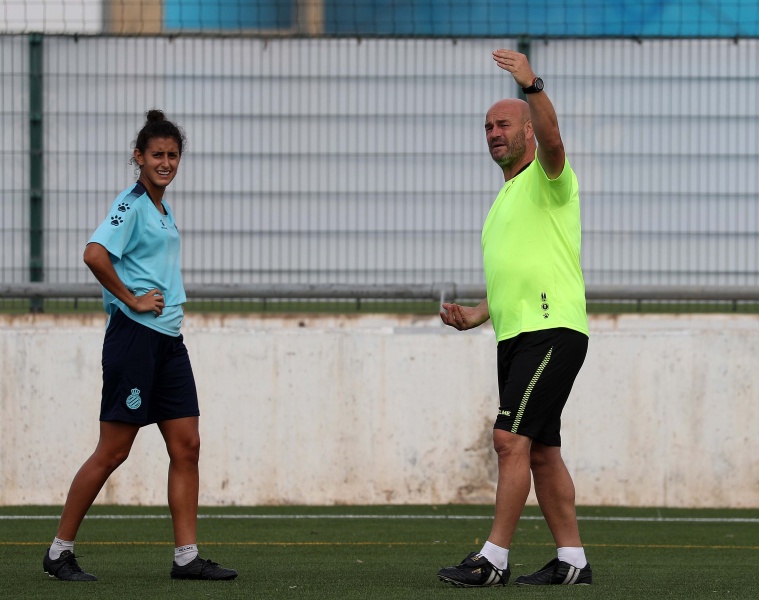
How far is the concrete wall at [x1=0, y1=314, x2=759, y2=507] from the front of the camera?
9.12m

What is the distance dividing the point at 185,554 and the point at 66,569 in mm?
442

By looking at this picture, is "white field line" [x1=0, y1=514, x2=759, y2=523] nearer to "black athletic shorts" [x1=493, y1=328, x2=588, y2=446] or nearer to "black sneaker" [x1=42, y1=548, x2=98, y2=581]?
"black sneaker" [x1=42, y1=548, x2=98, y2=581]

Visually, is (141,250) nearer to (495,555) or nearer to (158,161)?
(158,161)

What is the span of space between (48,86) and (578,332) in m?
5.52

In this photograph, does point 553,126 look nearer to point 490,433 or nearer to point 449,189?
point 490,433

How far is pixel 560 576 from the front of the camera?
227 inches

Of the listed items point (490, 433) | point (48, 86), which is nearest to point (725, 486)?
point (490, 433)

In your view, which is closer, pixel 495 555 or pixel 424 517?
pixel 495 555

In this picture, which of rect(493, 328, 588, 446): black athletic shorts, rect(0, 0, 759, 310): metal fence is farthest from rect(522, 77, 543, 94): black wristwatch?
rect(0, 0, 759, 310): metal fence

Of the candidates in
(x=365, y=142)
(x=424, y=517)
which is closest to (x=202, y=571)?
(x=424, y=517)

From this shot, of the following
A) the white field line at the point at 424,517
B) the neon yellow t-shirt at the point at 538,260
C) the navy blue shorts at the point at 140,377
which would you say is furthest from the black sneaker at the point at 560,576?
the white field line at the point at 424,517

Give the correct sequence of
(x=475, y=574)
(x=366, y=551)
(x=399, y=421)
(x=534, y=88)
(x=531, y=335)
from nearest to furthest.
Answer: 1. (x=534, y=88)
2. (x=475, y=574)
3. (x=531, y=335)
4. (x=366, y=551)
5. (x=399, y=421)

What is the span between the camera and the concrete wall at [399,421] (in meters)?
9.12

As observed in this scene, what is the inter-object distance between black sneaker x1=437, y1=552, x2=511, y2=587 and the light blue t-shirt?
4.62ft
